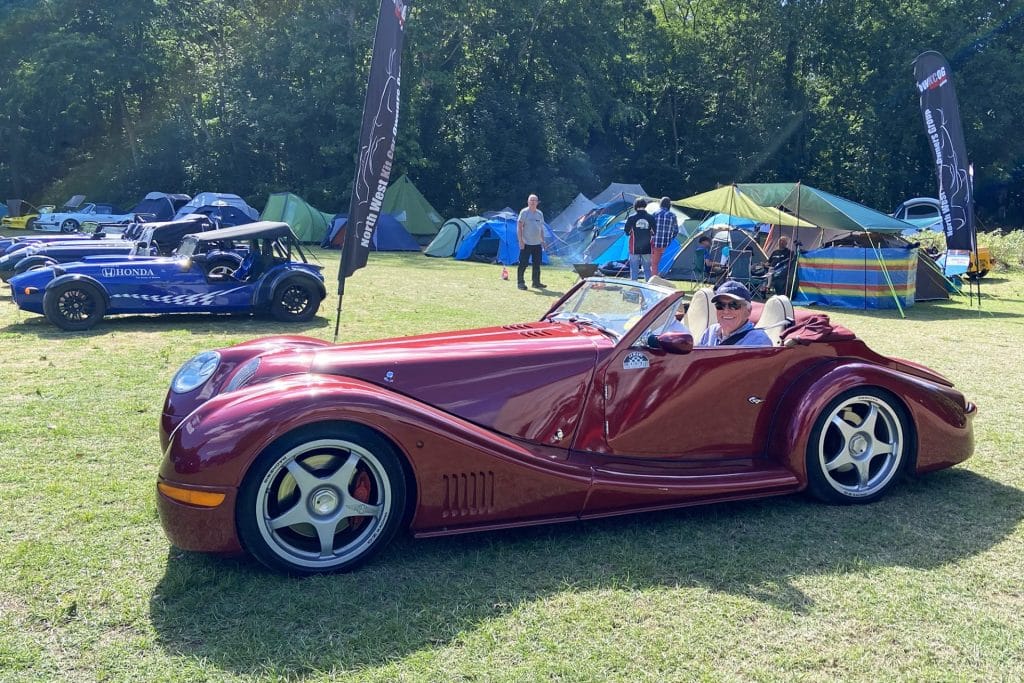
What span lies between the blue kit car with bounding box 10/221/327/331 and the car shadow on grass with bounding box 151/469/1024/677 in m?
7.51

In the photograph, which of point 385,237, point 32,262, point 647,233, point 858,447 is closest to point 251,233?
point 32,262

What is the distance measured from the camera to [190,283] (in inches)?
410

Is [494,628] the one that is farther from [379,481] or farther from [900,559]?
[900,559]

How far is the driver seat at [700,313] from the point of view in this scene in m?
4.72

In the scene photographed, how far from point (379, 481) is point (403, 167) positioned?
30980 mm

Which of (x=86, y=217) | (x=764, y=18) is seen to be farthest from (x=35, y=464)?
(x=764, y=18)

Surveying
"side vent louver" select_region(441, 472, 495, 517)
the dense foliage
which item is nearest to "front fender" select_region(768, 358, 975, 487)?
"side vent louver" select_region(441, 472, 495, 517)

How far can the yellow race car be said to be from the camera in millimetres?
31328

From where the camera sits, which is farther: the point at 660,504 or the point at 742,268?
the point at 742,268

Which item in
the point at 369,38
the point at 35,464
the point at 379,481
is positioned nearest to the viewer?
the point at 379,481

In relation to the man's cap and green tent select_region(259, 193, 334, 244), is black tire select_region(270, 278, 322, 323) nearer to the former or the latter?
the man's cap

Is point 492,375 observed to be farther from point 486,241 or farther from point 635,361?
point 486,241

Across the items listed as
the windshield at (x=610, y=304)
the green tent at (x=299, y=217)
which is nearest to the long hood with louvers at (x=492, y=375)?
the windshield at (x=610, y=304)

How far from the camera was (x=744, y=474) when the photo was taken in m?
4.25
